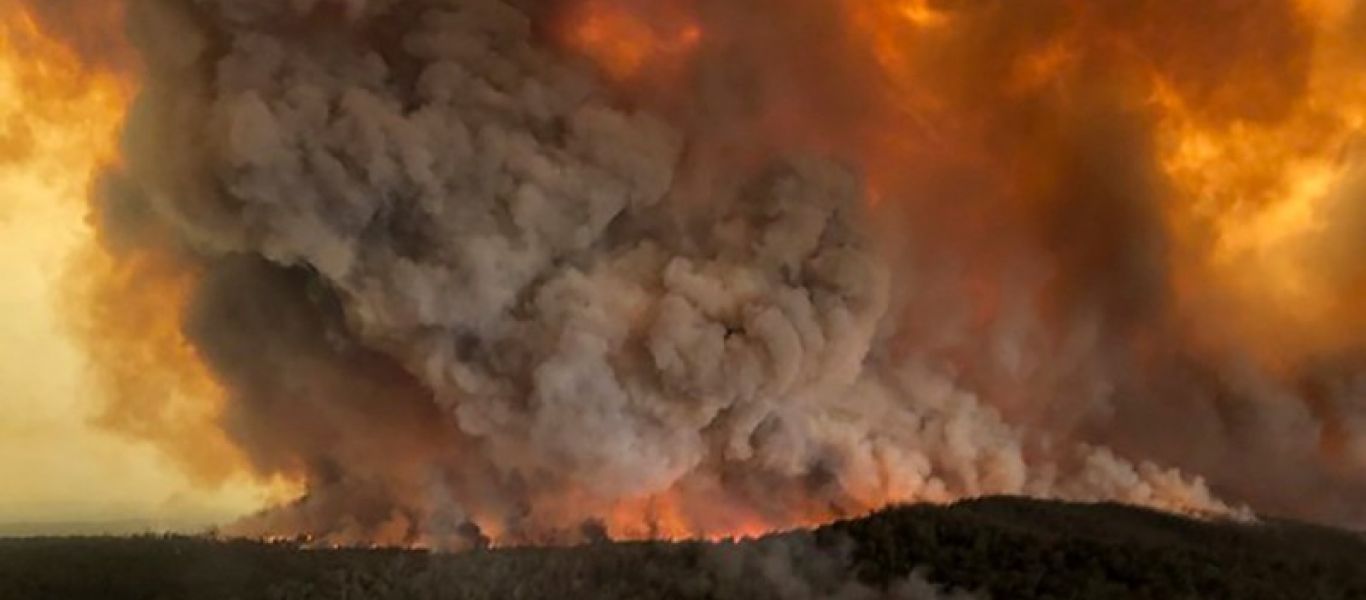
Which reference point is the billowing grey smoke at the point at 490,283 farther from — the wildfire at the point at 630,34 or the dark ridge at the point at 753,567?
the dark ridge at the point at 753,567

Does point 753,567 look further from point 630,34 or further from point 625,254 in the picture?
point 630,34

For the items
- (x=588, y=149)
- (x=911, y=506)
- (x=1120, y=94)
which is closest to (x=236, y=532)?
(x=588, y=149)

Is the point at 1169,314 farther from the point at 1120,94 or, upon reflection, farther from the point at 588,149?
the point at 588,149

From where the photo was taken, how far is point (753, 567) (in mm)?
20922

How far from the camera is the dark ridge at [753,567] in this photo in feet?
65.6

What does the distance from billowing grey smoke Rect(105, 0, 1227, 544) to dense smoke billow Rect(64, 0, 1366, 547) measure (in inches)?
2.2

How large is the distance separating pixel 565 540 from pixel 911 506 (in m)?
5.34

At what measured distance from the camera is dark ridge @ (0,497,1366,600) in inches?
787

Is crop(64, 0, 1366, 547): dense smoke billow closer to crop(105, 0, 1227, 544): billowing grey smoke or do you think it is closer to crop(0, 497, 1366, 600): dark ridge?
crop(105, 0, 1227, 544): billowing grey smoke

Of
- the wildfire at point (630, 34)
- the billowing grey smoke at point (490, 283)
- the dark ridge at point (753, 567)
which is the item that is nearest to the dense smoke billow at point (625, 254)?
the billowing grey smoke at point (490, 283)

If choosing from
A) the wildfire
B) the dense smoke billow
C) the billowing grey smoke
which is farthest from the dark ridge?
the wildfire

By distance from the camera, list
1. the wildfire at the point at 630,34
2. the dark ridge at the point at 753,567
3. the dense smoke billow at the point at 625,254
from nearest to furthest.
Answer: the dark ridge at the point at 753,567 < the dense smoke billow at the point at 625,254 < the wildfire at the point at 630,34

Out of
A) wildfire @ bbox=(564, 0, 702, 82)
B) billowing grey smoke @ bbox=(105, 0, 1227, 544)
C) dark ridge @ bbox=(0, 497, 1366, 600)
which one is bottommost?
dark ridge @ bbox=(0, 497, 1366, 600)

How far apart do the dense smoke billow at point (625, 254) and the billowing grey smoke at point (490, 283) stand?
6 centimetres
